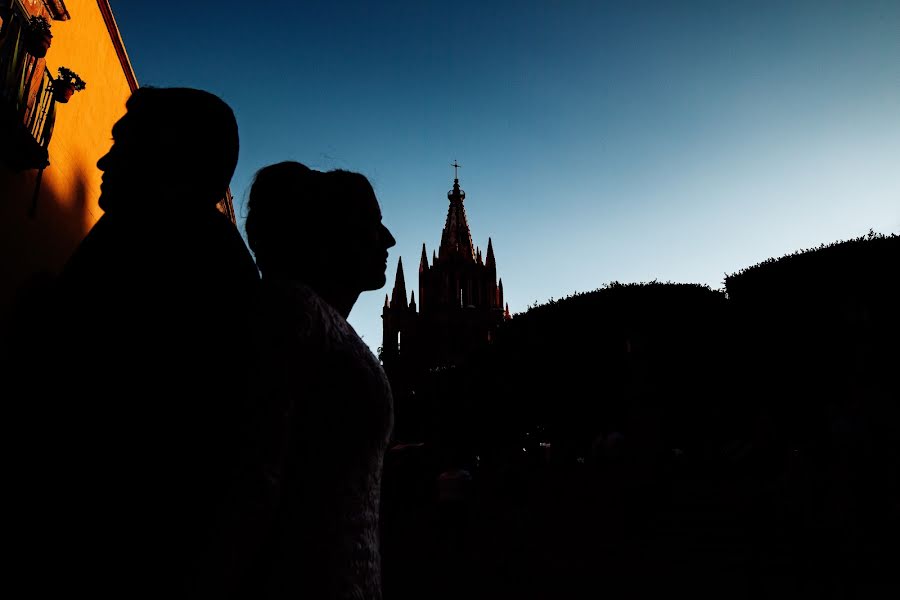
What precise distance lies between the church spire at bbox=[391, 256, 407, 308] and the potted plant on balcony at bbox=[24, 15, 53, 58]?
4815 cm

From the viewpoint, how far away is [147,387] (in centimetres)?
95

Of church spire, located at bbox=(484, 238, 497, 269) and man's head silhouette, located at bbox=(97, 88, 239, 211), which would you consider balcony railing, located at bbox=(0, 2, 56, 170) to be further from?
church spire, located at bbox=(484, 238, 497, 269)

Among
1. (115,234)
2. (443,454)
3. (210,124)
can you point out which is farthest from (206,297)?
(443,454)

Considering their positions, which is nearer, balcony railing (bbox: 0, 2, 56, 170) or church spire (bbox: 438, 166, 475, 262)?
balcony railing (bbox: 0, 2, 56, 170)

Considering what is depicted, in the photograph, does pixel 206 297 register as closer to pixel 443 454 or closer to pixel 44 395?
pixel 44 395

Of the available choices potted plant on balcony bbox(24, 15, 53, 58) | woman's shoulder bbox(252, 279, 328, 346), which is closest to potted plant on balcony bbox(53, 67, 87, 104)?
potted plant on balcony bbox(24, 15, 53, 58)

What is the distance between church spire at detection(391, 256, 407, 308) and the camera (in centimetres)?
5456

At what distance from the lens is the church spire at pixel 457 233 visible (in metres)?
55.9

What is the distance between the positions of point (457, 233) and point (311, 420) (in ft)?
186

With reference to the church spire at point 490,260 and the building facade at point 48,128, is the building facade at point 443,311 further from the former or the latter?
the building facade at point 48,128

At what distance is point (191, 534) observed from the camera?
2.98 feet

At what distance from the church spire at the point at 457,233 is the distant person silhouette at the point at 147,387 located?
54479 millimetres

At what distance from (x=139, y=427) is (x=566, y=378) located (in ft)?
77.5

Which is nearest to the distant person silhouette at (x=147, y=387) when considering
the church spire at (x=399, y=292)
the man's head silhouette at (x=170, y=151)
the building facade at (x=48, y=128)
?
the man's head silhouette at (x=170, y=151)
